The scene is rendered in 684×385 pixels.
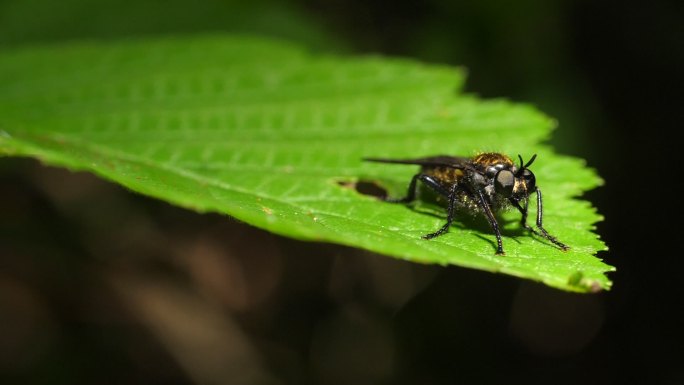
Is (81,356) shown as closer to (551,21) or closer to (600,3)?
(551,21)

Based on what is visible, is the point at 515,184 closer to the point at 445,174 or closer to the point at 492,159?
the point at 492,159

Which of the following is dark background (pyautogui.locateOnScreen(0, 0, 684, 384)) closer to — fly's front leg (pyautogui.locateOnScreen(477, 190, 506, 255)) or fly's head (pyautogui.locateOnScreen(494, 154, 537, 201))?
fly's head (pyautogui.locateOnScreen(494, 154, 537, 201))

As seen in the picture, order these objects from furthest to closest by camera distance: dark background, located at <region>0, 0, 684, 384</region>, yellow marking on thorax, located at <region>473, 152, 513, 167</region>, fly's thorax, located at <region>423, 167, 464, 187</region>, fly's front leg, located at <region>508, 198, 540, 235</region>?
1. dark background, located at <region>0, 0, 684, 384</region>
2. fly's thorax, located at <region>423, 167, 464, 187</region>
3. yellow marking on thorax, located at <region>473, 152, 513, 167</region>
4. fly's front leg, located at <region>508, 198, 540, 235</region>

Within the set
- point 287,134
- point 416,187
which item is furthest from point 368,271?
point 416,187

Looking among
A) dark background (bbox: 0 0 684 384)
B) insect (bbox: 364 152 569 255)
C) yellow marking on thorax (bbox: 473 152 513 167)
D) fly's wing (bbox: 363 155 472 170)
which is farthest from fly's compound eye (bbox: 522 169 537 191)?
dark background (bbox: 0 0 684 384)

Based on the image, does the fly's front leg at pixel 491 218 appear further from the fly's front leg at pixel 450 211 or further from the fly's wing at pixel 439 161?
the fly's wing at pixel 439 161
